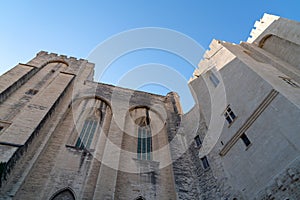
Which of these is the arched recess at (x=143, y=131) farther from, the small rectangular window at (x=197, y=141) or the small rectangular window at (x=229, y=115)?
the small rectangular window at (x=229, y=115)

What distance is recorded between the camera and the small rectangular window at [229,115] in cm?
846

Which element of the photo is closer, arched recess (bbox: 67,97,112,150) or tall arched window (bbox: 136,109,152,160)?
arched recess (bbox: 67,97,112,150)

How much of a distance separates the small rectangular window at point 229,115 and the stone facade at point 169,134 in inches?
1.8

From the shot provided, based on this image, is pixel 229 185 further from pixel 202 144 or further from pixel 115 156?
pixel 115 156

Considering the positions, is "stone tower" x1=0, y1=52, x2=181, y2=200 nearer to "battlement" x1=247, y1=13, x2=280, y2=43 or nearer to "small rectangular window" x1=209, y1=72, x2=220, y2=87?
"small rectangular window" x1=209, y1=72, x2=220, y2=87

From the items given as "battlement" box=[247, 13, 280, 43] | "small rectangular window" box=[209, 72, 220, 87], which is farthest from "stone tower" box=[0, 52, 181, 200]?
"battlement" box=[247, 13, 280, 43]

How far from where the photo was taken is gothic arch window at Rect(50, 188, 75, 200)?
23.9ft

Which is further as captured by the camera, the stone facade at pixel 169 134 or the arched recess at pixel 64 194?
the arched recess at pixel 64 194

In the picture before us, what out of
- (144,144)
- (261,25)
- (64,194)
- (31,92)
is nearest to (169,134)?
(144,144)

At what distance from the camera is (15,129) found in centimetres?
756

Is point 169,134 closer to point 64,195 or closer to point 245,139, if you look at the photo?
point 245,139

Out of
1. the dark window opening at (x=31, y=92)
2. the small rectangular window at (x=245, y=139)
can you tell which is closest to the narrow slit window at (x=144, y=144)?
the small rectangular window at (x=245, y=139)

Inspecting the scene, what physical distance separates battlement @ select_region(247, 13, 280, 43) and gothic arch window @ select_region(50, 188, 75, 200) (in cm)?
1415

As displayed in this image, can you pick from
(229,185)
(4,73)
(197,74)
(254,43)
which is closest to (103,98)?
(4,73)
